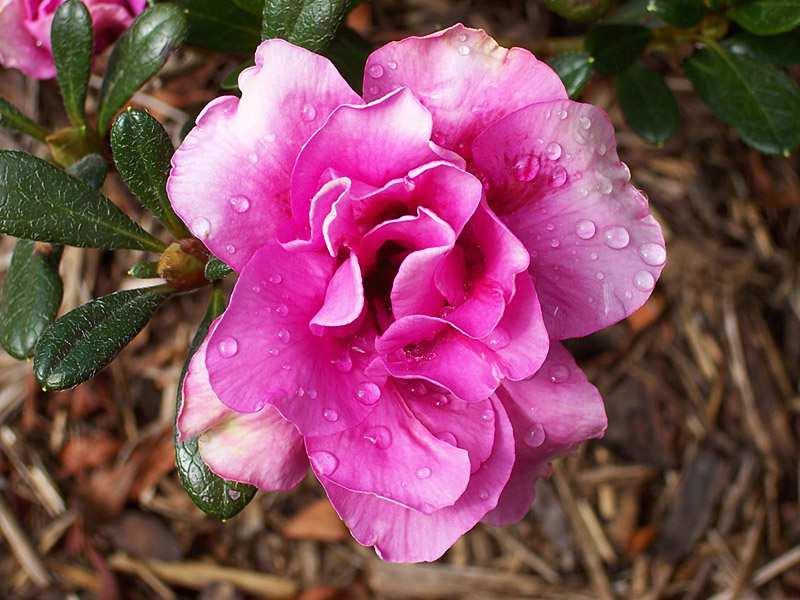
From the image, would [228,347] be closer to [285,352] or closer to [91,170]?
[285,352]

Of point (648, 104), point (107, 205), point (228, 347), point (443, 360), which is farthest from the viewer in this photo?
point (648, 104)

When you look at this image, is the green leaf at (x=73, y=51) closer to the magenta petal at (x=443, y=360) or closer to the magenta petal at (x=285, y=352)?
the magenta petal at (x=285, y=352)

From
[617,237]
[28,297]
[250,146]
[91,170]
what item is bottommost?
[28,297]

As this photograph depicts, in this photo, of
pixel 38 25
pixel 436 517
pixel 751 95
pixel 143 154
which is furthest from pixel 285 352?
pixel 751 95

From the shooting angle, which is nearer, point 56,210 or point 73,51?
point 56,210

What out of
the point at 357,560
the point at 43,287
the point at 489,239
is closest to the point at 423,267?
the point at 489,239

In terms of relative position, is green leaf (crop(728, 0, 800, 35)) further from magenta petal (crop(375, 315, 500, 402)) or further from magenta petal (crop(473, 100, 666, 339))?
magenta petal (crop(375, 315, 500, 402))

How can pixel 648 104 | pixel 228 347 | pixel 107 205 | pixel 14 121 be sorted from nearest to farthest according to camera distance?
pixel 228 347, pixel 107 205, pixel 14 121, pixel 648 104
